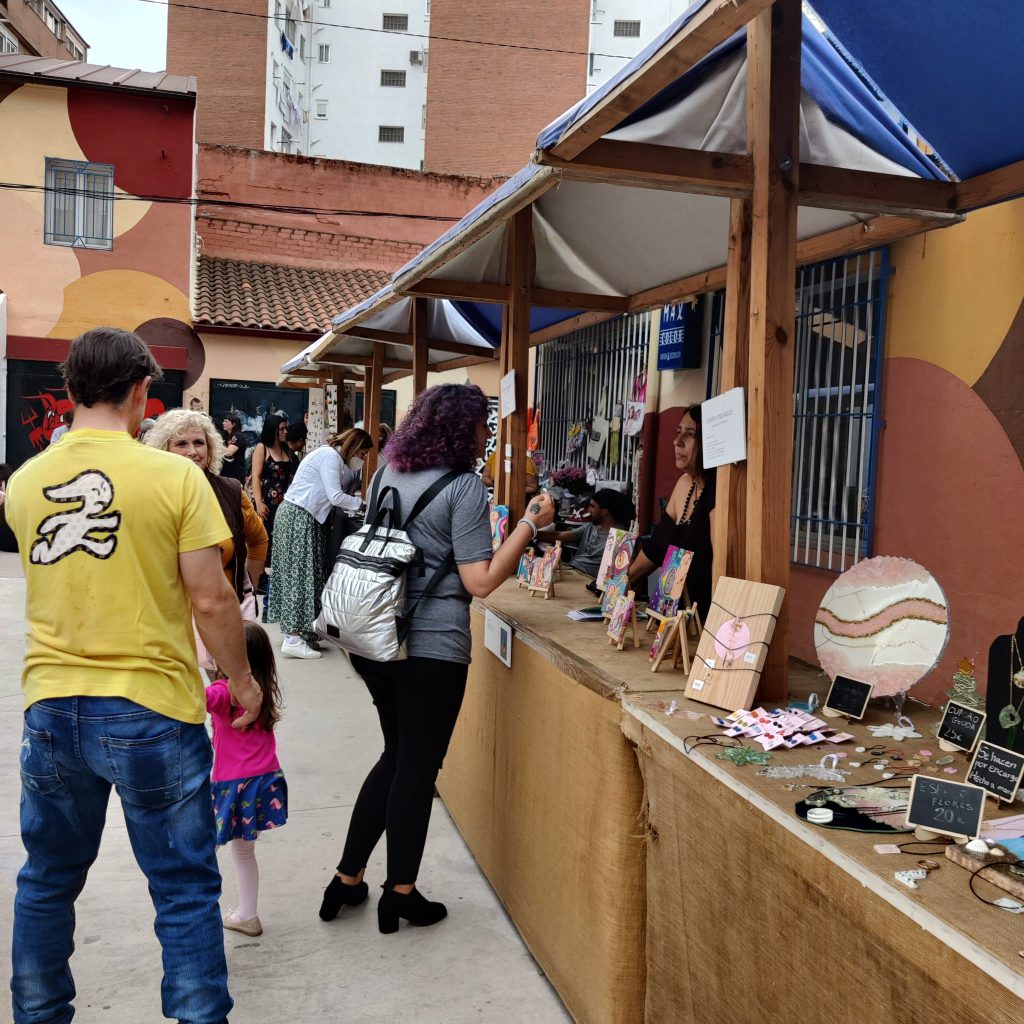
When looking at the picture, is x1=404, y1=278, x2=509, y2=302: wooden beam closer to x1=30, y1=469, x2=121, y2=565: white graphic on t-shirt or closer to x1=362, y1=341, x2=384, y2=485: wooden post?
x1=30, y1=469, x2=121, y2=565: white graphic on t-shirt

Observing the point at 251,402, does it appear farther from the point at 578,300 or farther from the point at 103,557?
the point at 103,557

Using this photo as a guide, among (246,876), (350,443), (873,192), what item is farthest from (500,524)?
(350,443)

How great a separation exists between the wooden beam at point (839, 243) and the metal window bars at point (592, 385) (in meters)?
1.48

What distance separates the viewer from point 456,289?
4.88 metres

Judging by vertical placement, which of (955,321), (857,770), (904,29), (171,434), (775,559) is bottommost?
(857,770)

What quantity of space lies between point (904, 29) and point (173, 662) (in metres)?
2.57

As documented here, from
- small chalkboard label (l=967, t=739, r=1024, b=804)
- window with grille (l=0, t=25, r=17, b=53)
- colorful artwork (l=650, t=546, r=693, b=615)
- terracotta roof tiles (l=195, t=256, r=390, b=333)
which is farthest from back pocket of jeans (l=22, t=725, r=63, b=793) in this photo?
window with grille (l=0, t=25, r=17, b=53)

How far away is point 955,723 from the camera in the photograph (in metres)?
2.09

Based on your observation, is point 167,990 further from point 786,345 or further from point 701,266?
point 701,266

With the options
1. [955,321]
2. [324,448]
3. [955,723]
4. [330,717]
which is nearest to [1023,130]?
[955,321]

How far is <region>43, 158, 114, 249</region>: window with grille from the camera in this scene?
49.4 feet

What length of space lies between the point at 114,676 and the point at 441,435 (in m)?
1.28

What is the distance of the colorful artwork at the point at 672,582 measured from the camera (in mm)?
2896

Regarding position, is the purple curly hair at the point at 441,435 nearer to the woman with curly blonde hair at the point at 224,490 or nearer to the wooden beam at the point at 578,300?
the woman with curly blonde hair at the point at 224,490
